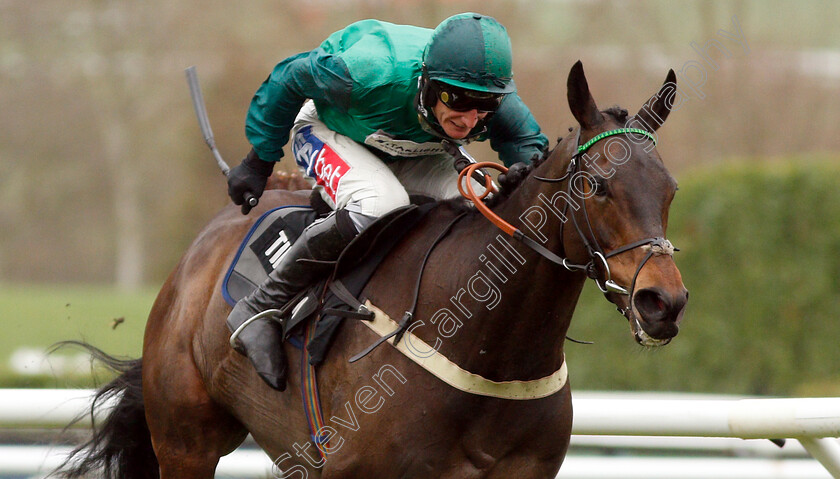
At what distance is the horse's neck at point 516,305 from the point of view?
3105 millimetres

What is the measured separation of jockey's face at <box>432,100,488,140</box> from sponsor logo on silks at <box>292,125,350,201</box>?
0.45 m

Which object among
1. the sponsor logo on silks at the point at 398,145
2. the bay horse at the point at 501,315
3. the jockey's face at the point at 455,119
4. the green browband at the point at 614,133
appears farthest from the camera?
the sponsor logo on silks at the point at 398,145

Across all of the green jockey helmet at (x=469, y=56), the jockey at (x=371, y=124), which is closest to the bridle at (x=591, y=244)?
the jockey at (x=371, y=124)

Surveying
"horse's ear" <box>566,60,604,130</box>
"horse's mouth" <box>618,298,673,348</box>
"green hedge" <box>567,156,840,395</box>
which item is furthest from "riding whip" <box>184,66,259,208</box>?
"green hedge" <box>567,156,840,395</box>

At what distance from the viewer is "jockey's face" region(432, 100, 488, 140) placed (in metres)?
3.35

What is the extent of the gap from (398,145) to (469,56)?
0.56m

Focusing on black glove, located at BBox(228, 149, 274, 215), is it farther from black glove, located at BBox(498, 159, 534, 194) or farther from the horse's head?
the horse's head

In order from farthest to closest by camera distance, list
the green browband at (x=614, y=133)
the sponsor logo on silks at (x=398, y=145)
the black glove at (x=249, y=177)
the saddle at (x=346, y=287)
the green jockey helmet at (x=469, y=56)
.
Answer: the black glove at (x=249, y=177)
the sponsor logo on silks at (x=398, y=145)
the saddle at (x=346, y=287)
the green jockey helmet at (x=469, y=56)
the green browband at (x=614, y=133)

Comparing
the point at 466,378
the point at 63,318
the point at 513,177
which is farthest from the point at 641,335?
the point at 63,318

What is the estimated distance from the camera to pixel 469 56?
3.23 metres

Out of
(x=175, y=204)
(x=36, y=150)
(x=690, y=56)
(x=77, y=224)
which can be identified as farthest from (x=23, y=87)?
(x=690, y=56)

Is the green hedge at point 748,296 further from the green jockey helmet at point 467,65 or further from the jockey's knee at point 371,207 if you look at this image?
the green jockey helmet at point 467,65

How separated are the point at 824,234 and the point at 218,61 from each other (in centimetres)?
2321

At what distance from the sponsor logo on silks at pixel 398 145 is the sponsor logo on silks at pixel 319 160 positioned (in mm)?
135
